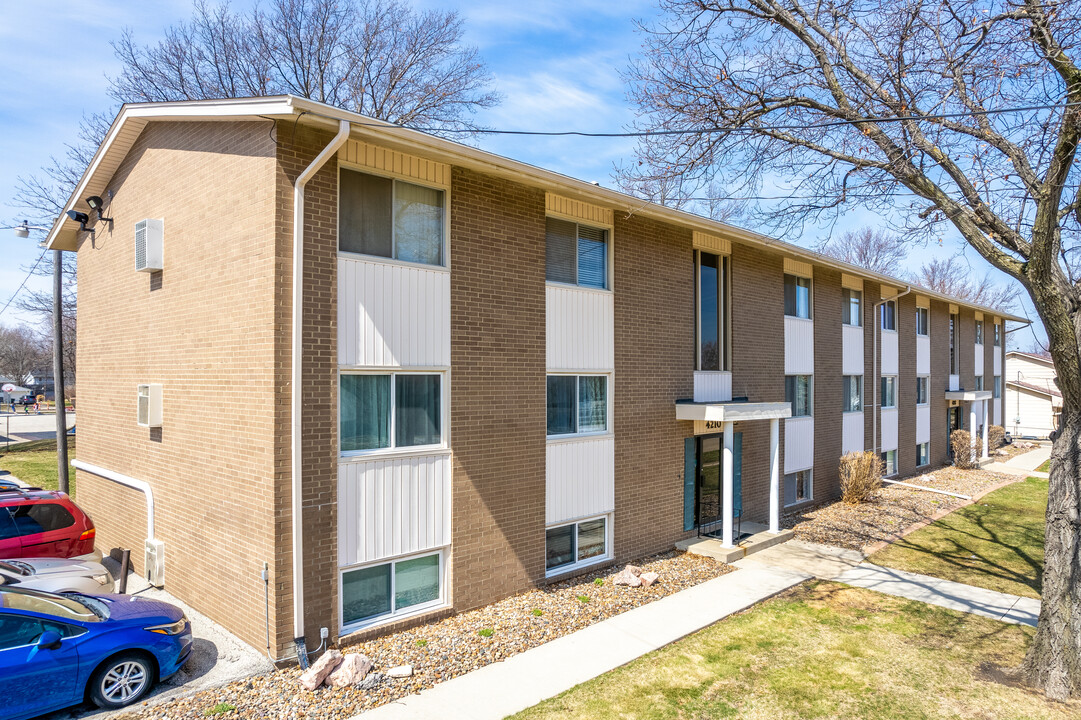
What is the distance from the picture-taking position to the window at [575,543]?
979 cm

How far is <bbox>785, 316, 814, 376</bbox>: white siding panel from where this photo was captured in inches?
597

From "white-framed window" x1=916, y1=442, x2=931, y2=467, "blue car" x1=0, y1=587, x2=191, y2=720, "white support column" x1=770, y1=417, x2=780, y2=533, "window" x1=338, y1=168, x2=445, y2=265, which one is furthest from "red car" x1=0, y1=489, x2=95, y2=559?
"white-framed window" x1=916, y1=442, x2=931, y2=467

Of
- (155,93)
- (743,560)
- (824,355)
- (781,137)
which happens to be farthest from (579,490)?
(155,93)

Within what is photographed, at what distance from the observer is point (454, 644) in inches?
291

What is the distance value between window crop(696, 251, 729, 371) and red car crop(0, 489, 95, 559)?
11.2 meters

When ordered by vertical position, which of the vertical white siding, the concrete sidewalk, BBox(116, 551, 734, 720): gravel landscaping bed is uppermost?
the vertical white siding

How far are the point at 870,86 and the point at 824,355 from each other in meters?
10.4

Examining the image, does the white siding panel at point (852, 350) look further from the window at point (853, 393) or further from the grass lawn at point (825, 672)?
the grass lawn at point (825, 672)

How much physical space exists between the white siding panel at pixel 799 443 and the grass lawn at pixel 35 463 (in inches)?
696

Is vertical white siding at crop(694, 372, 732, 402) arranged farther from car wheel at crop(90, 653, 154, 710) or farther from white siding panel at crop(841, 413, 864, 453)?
car wheel at crop(90, 653, 154, 710)

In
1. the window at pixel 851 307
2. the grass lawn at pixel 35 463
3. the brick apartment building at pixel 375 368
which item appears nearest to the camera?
the brick apartment building at pixel 375 368

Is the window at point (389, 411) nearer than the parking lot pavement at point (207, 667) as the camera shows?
No

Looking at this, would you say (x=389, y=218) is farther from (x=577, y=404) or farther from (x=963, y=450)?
(x=963, y=450)

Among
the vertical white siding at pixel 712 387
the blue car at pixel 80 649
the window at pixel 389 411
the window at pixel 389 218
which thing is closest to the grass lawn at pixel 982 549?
the vertical white siding at pixel 712 387
